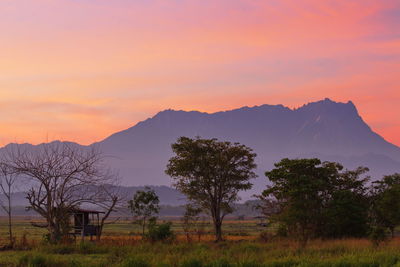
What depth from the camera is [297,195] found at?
46.9m

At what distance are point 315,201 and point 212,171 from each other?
13614 mm

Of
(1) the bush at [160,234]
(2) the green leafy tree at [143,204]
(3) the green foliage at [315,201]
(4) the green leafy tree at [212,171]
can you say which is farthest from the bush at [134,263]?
(2) the green leafy tree at [143,204]

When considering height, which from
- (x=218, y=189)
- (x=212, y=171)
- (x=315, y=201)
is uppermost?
(x=212, y=171)

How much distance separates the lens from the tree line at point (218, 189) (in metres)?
42.3

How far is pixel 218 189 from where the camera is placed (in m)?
58.5

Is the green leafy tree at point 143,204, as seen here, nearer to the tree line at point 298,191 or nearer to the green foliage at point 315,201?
the tree line at point 298,191

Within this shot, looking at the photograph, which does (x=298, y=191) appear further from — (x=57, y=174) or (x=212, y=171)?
(x=57, y=174)

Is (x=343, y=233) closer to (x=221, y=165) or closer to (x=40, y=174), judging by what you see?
(x=221, y=165)

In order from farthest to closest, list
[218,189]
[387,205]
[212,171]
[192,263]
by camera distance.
Answer: [218,189] → [212,171] → [387,205] → [192,263]

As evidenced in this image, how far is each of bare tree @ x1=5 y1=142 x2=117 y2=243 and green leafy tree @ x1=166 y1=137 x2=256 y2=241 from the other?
1545cm

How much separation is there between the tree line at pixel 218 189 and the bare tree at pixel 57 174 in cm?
8

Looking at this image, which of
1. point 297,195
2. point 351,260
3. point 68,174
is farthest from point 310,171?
point 351,260

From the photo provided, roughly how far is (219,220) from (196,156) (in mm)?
7145

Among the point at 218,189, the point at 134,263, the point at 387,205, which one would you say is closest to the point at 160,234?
the point at 218,189
